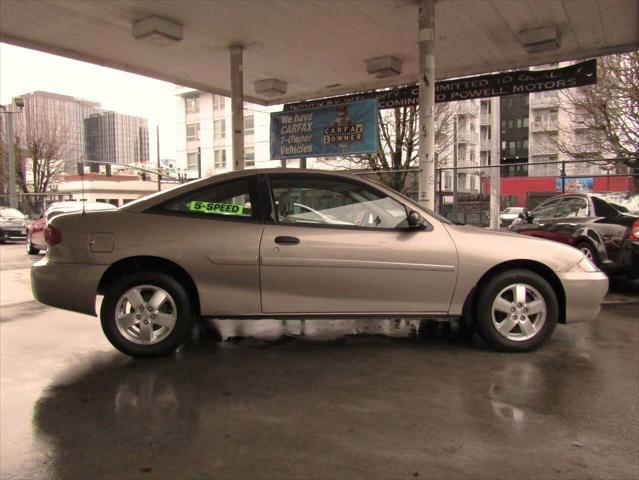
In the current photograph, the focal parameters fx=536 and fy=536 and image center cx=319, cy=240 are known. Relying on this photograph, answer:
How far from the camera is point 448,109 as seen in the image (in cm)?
2095

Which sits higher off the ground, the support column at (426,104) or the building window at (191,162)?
the building window at (191,162)

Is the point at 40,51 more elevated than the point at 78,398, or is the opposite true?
the point at 40,51

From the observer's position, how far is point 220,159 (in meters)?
57.3

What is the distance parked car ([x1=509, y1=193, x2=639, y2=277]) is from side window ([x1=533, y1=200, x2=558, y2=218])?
0.10 ft

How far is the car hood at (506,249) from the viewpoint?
4.79m

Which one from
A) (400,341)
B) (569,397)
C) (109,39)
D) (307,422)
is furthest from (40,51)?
(569,397)

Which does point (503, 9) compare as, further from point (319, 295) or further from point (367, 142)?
point (319, 295)

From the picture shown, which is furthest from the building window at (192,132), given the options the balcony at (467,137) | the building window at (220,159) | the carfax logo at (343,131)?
the carfax logo at (343,131)

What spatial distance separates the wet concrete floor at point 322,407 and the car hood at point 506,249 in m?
0.85

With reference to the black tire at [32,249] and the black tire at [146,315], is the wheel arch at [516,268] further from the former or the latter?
the black tire at [32,249]

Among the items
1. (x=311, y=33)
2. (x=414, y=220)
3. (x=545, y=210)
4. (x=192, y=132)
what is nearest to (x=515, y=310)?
(x=414, y=220)

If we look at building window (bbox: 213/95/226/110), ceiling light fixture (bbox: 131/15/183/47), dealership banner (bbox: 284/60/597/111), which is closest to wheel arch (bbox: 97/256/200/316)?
ceiling light fixture (bbox: 131/15/183/47)

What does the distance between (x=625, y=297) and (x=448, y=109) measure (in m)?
14.4

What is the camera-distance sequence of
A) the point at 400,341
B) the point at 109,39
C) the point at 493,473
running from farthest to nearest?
the point at 109,39
the point at 400,341
the point at 493,473
